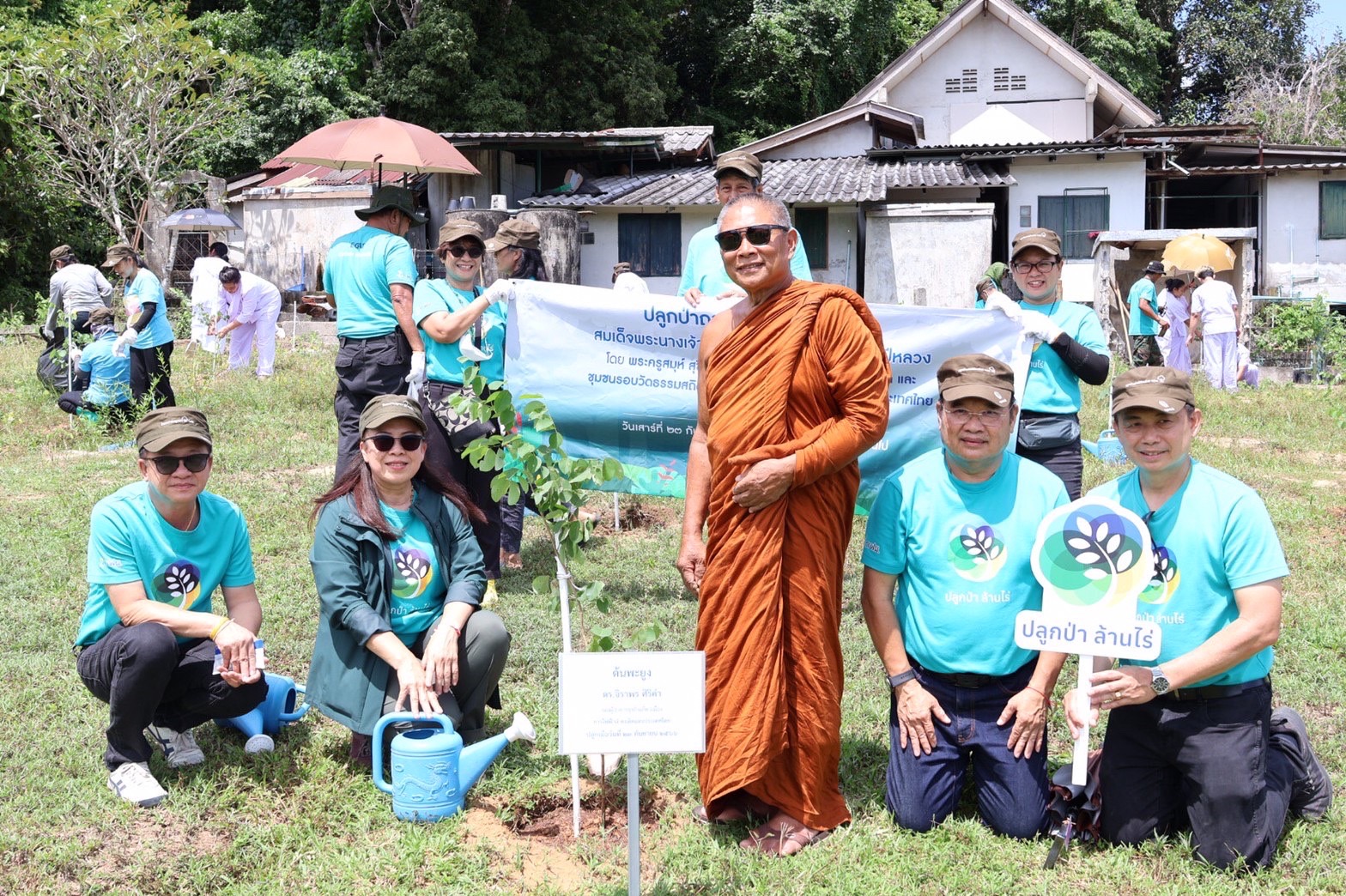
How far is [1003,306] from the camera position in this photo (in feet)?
17.5

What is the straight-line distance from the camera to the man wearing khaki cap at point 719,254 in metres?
5.30

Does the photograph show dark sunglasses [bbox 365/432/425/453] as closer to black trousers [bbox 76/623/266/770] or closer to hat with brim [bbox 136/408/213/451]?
hat with brim [bbox 136/408/213/451]

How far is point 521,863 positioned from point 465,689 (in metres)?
0.73

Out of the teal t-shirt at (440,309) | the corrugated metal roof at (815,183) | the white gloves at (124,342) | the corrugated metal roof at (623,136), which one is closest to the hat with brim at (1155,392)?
the teal t-shirt at (440,309)

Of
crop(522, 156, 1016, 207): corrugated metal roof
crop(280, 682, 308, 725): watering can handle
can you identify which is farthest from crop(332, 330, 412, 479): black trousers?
crop(522, 156, 1016, 207): corrugated metal roof

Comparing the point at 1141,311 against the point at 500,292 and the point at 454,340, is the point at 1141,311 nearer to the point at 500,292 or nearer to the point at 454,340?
the point at 500,292

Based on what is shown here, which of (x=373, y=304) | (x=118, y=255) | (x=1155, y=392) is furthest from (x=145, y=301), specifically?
(x=1155, y=392)

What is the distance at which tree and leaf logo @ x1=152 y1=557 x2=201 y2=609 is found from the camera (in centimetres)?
412

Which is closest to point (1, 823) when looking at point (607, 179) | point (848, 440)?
point (848, 440)

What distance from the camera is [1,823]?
3.82 meters

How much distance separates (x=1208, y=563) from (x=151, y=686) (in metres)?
3.36

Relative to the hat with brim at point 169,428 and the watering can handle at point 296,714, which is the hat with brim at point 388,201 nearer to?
the hat with brim at point 169,428

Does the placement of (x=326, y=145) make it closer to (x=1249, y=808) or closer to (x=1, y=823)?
(x=1, y=823)

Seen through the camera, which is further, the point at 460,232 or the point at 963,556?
the point at 460,232
